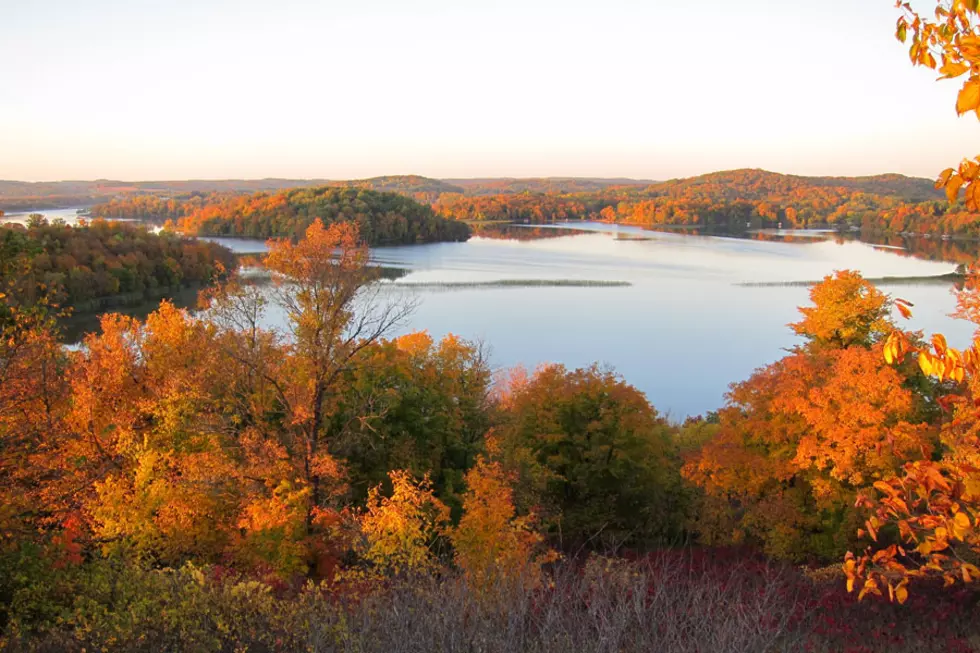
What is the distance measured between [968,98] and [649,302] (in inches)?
1615

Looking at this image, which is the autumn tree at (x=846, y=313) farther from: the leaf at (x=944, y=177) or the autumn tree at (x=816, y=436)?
the leaf at (x=944, y=177)

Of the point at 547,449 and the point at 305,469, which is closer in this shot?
the point at 305,469

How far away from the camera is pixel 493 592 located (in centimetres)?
623

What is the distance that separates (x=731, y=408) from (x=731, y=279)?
38717 mm

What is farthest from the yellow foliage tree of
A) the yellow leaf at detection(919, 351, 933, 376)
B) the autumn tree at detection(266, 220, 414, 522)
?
the yellow leaf at detection(919, 351, 933, 376)

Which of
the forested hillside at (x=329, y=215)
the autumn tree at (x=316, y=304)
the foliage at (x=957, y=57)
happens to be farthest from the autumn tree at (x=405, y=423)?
the forested hillside at (x=329, y=215)

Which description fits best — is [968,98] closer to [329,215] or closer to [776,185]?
[329,215]

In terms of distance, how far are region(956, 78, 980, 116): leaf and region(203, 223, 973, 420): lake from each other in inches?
635

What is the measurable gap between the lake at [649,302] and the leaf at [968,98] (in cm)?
1614

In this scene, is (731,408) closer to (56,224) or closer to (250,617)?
(250,617)

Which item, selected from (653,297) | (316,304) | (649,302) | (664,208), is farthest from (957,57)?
(664,208)

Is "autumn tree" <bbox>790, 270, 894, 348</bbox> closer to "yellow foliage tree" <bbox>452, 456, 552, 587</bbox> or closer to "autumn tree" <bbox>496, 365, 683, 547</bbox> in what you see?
"autumn tree" <bbox>496, 365, 683, 547</bbox>

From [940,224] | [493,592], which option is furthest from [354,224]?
[940,224]

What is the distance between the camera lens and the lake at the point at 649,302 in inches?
1137
